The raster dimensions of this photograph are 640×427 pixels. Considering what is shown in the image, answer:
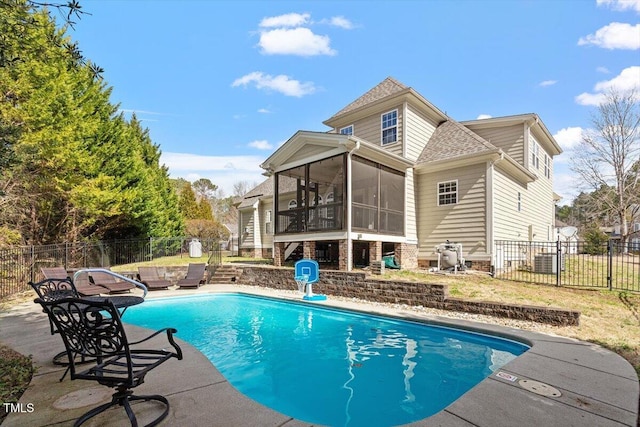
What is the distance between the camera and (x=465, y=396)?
362cm

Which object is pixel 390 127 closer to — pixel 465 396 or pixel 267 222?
pixel 267 222

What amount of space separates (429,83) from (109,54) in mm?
15937

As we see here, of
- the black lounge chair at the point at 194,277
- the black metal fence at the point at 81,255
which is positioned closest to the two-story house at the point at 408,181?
the black lounge chair at the point at 194,277

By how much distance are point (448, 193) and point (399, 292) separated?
609 cm

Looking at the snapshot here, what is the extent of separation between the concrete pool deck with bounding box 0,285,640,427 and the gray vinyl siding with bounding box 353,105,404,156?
427 inches

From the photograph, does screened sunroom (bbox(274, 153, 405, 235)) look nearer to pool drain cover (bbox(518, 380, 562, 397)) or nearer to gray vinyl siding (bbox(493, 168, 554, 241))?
gray vinyl siding (bbox(493, 168, 554, 241))

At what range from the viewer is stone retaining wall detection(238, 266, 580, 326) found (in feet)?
23.6

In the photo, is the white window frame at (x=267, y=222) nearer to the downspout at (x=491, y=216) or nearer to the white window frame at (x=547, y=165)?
the downspout at (x=491, y=216)

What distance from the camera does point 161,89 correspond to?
62.8 feet

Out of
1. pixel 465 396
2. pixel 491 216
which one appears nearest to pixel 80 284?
pixel 465 396

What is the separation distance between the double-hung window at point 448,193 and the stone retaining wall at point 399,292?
5.68 m

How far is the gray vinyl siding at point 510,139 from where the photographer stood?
15.4 meters

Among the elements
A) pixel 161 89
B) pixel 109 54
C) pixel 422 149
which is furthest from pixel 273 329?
pixel 161 89

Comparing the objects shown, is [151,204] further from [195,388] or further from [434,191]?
[195,388]
